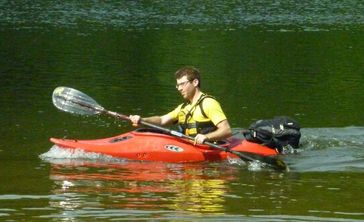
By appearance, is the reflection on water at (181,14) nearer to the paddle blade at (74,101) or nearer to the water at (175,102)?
the water at (175,102)

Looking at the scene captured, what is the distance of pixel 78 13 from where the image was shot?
46.4 metres

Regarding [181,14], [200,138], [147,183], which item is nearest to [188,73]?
[200,138]

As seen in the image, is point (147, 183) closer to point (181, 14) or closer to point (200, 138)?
point (200, 138)

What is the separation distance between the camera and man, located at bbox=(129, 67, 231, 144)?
43.1ft

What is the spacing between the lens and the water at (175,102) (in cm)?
1075

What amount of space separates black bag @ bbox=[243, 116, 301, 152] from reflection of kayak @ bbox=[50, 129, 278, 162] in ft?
2.07

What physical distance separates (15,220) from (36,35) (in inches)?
1037

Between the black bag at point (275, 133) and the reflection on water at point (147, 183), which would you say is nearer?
the reflection on water at point (147, 183)

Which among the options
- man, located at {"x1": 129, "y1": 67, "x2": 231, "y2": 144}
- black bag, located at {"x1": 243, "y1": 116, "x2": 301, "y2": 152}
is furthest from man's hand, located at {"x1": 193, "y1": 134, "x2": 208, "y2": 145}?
black bag, located at {"x1": 243, "y1": 116, "x2": 301, "y2": 152}

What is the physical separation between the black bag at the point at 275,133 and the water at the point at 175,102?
291mm

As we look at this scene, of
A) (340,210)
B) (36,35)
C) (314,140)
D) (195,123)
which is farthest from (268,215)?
(36,35)

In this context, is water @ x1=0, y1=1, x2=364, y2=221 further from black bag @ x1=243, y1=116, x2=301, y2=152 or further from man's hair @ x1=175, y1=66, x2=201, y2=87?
man's hair @ x1=175, y1=66, x2=201, y2=87

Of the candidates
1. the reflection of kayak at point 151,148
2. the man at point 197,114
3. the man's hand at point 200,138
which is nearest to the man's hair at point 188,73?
the man at point 197,114

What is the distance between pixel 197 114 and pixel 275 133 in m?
1.32
